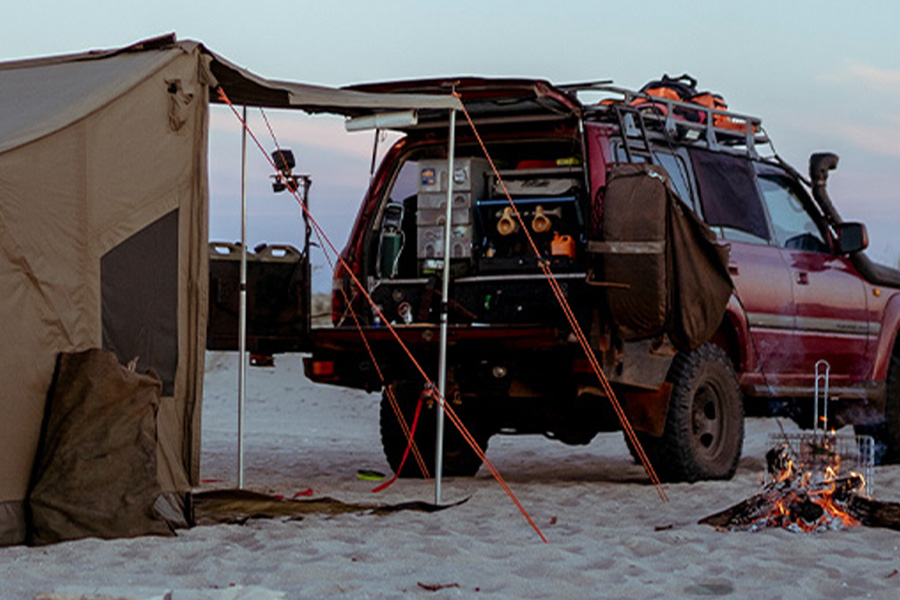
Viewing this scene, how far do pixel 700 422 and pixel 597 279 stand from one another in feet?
4.53

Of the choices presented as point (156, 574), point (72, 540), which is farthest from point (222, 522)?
point (156, 574)

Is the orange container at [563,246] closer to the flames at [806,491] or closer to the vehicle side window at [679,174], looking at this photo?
the vehicle side window at [679,174]

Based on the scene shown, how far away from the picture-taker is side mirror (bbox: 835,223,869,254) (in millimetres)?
10453

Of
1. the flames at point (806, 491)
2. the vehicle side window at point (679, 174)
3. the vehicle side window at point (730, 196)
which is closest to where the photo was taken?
the flames at point (806, 491)

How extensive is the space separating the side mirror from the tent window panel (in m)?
4.97

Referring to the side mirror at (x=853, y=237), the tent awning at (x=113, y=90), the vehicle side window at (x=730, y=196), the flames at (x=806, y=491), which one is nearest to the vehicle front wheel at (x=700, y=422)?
the vehicle side window at (x=730, y=196)

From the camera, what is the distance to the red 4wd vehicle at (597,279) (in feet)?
28.1

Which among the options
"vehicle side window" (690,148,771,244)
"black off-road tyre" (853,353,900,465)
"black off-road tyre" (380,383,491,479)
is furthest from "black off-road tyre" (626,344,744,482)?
"black off-road tyre" (853,353,900,465)

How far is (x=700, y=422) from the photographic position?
9391mm

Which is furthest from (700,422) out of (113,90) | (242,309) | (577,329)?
(113,90)

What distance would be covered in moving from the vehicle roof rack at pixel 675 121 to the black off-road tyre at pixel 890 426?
1.89 meters

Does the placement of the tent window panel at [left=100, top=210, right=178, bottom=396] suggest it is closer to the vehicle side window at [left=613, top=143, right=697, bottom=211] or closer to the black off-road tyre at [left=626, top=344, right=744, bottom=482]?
the black off-road tyre at [left=626, top=344, right=744, bottom=482]

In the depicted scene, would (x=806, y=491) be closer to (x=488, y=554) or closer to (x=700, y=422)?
(x=488, y=554)

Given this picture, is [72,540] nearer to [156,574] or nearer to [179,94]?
[156,574]
